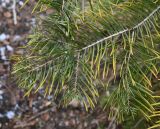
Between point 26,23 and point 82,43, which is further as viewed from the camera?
point 26,23

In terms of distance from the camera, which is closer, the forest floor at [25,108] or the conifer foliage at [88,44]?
the conifer foliage at [88,44]

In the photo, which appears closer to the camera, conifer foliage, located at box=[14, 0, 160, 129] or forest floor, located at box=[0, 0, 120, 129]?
conifer foliage, located at box=[14, 0, 160, 129]

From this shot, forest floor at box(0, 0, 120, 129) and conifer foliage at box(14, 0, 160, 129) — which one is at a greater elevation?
conifer foliage at box(14, 0, 160, 129)

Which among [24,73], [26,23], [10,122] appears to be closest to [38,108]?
[10,122]

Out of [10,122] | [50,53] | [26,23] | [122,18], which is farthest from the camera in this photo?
[26,23]

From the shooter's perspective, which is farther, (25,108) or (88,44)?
(25,108)

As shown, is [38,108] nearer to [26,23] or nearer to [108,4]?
[26,23]

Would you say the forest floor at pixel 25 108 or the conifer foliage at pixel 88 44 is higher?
the conifer foliage at pixel 88 44

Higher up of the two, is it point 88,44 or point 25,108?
point 88,44
